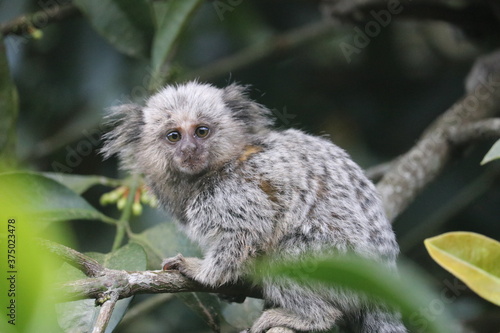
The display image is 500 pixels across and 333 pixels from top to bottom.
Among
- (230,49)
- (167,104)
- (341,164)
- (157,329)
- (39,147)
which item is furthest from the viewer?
(230,49)

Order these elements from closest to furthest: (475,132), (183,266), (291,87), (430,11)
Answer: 1. (183,266)
2. (475,132)
3. (430,11)
4. (291,87)

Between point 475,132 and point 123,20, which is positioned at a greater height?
point 123,20

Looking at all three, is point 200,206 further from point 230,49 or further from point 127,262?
point 230,49

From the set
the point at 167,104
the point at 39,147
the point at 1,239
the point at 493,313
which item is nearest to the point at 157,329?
the point at 39,147

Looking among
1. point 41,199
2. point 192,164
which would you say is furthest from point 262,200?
point 41,199

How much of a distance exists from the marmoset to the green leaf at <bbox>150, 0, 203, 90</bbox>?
0.21 m

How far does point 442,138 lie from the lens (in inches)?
141

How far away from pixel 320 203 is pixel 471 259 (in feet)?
3.03

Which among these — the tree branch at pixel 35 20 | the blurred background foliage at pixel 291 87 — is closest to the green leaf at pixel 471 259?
the blurred background foliage at pixel 291 87

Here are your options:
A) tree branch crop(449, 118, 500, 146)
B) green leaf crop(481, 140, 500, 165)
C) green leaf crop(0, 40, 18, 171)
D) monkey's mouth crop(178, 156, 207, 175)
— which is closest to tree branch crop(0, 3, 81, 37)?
green leaf crop(0, 40, 18, 171)

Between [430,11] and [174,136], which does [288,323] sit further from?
[430,11]

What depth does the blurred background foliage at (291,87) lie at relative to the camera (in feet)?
13.7

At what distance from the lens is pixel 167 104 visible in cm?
296

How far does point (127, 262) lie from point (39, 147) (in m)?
2.19
